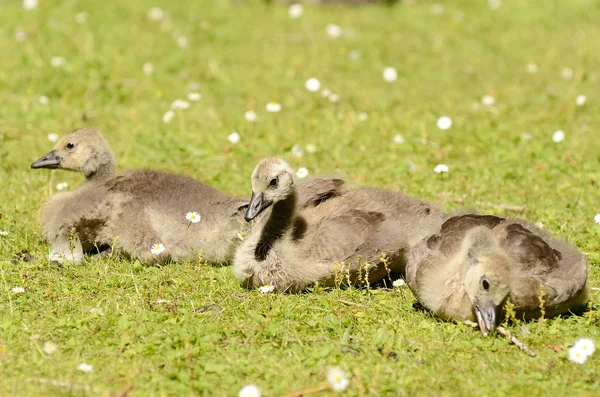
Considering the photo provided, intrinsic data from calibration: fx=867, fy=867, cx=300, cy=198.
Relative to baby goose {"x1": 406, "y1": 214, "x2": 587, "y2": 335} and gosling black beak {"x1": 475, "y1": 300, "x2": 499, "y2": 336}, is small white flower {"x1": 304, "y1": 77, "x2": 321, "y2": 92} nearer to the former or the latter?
baby goose {"x1": 406, "y1": 214, "x2": 587, "y2": 335}

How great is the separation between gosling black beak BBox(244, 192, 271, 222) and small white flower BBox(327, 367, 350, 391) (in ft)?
5.01

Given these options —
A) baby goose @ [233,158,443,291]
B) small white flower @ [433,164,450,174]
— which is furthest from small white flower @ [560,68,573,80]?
baby goose @ [233,158,443,291]

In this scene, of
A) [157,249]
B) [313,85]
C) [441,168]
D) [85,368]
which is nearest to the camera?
[85,368]

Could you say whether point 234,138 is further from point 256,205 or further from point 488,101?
point 488,101

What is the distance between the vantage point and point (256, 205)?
597 cm

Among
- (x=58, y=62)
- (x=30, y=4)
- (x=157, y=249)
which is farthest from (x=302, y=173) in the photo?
(x=30, y=4)

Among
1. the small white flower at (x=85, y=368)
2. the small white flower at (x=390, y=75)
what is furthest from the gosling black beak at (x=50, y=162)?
the small white flower at (x=390, y=75)

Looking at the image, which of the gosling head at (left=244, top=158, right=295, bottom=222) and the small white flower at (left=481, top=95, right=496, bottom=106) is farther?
the small white flower at (left=481, top=95, right=496, bottom=106)

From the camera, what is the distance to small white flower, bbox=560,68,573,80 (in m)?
11.1

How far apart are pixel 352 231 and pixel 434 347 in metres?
1.19

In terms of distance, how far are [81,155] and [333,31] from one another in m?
6.28

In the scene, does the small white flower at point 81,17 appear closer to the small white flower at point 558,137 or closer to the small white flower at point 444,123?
the small white flower at point 444,123

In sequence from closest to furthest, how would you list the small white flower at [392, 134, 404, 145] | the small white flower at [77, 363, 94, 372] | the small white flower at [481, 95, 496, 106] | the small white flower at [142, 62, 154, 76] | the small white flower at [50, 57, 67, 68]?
the small white flower at [77, 363, 94, 372] < the small white flower at [392, 134, 404, 145] < the small white flower at [481, 95, 496, 106] < the small white flower at [50, 57, 67, 68] < the small white flower at [142, 62, 154, 76]

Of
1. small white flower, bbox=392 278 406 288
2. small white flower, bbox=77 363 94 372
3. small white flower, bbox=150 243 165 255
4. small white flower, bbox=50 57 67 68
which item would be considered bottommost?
small white flower, bbox=150 243 165 255
